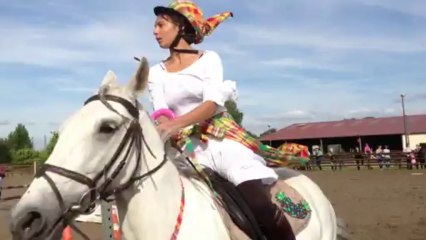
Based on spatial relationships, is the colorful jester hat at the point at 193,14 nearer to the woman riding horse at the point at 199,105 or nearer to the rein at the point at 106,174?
the woman riding horse at the point at 199,105

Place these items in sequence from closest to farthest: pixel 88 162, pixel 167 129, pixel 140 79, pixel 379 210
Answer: pixel 88 162 → pixel 140 79 → pixel 167 129 → pixel 379 210

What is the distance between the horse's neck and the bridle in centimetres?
4

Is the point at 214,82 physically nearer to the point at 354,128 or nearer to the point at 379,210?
the point at 379,210

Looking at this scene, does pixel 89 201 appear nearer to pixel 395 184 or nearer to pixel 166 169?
pixel 166 169

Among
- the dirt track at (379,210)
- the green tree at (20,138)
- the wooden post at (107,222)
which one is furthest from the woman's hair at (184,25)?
the green tree at (20,138)

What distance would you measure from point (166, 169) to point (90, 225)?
9.64 metres

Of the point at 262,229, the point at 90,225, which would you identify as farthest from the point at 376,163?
the point at 262,229

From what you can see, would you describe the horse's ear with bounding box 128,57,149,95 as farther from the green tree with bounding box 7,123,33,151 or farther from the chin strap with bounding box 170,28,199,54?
the green tree with bounding box 7,123,33,151

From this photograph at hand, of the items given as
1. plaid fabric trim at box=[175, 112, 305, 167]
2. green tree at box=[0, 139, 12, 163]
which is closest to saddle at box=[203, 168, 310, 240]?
plaid fabric trim at box=[175, 112, 305, 167]

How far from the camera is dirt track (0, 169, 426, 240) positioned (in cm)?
1090

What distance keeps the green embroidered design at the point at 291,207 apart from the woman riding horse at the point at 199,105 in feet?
0.58

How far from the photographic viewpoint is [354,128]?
209 ft

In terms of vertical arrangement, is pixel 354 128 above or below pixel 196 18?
above

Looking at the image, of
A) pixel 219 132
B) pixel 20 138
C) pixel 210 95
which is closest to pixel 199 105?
pixel 210 95
